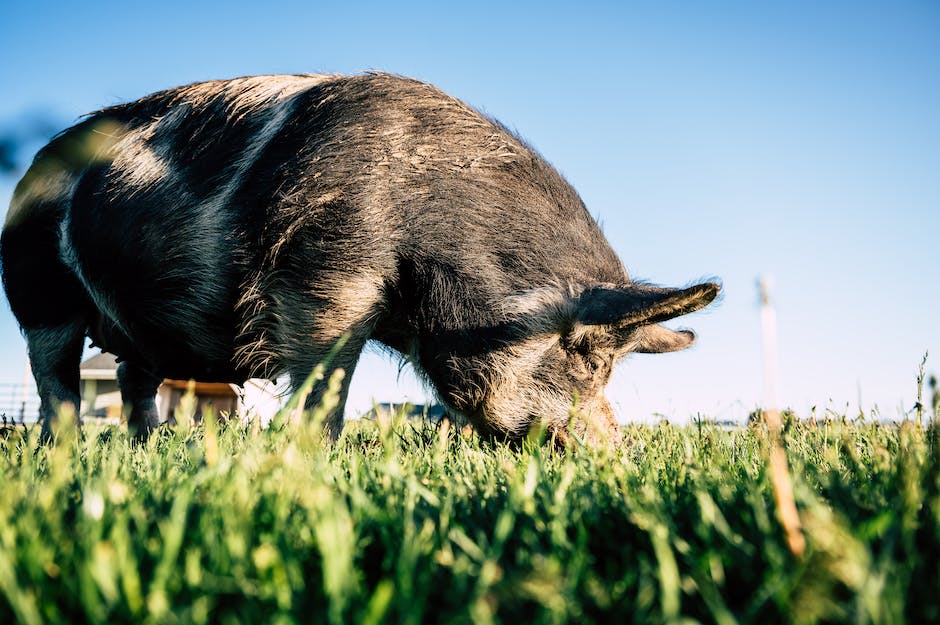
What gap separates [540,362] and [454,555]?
2.40 metres

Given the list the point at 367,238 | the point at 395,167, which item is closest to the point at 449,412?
the point at 367,238

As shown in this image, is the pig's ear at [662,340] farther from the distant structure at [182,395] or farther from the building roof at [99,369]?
the building roof at [99,369]

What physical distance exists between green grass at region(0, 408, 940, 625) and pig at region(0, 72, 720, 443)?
1693mm

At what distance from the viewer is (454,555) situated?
127 centimetres

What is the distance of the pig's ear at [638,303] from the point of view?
9.73 ft

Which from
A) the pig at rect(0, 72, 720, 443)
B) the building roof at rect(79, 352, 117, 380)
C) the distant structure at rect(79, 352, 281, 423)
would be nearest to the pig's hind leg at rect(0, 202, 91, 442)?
the distant structure at rect(79, 352, 281, 423)

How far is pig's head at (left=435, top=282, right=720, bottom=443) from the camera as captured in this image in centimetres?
352

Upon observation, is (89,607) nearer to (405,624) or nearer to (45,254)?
(405,624)

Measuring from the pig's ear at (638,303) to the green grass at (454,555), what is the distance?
4.27ft

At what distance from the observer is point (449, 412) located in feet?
12.7

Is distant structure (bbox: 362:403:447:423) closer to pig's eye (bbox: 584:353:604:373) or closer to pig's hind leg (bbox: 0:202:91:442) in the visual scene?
pig's eye (bbox: 584:353:604:373)

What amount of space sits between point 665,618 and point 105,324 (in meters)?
5.02

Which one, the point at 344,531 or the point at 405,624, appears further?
the point at 344,531

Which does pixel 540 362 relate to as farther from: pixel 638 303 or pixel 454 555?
pixel 454 555
